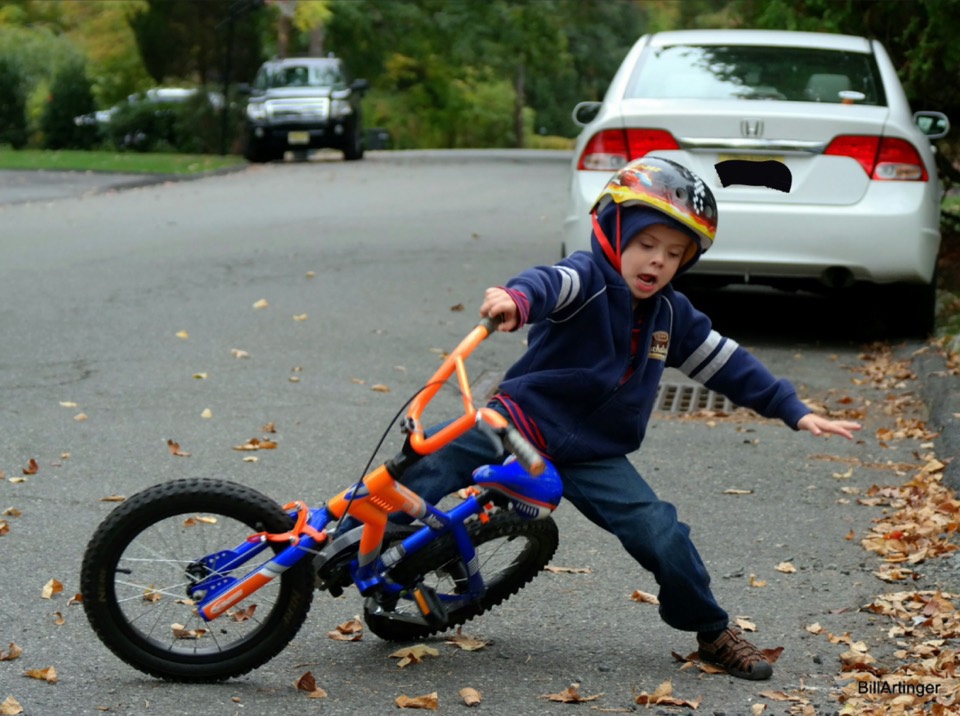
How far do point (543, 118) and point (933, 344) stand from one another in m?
80.9

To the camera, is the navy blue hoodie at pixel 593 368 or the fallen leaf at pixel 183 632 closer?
the navy blue hoodie at pixel 593 368

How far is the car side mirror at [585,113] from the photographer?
970 cm

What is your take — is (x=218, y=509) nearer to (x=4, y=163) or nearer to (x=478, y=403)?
(x=478, y=403)

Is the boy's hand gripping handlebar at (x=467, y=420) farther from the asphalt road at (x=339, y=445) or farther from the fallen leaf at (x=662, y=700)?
the fallen leaf at (x=662, y=700)

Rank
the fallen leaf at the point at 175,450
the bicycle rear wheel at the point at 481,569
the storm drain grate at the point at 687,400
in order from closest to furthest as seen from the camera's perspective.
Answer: the bicycle rear wheel at the point at 481,569
the fallen leaf at the point at 175,450
the storm drain grate at the point at 687,400

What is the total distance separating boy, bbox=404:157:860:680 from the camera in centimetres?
418

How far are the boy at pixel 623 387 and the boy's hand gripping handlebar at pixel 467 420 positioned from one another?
16.5 inches

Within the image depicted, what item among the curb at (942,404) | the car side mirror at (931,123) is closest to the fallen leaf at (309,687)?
the curb at (942,404)

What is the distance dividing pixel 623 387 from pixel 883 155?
192 inches

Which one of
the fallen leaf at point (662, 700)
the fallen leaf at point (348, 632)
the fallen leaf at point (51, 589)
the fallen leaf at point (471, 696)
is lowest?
the fallen leaf at point (348, 632)

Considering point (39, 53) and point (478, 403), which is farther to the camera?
point (39, 53)

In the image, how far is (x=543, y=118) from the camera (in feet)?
292

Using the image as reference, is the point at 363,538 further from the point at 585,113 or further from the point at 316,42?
the point at 316,42

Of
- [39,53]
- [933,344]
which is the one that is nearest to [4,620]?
[933,344]
